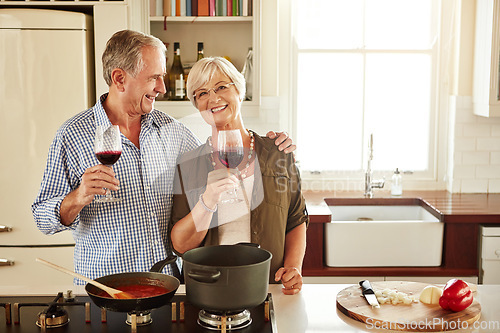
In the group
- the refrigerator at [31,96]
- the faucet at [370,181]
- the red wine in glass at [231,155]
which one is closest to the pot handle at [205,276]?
the red wine in glass at [231,155]

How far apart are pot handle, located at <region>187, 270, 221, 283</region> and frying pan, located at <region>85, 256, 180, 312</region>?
13 centimetres

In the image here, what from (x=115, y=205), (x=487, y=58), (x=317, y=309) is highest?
(x=487, y=58)

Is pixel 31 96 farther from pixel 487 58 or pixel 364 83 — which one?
pixel 487 58

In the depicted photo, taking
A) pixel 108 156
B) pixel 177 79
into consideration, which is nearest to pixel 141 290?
pixel 108 156

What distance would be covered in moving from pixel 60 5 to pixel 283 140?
1827 mm

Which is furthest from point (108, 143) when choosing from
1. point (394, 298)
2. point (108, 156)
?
point (394, 298)

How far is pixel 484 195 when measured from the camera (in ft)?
12.6

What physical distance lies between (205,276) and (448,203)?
2.53m

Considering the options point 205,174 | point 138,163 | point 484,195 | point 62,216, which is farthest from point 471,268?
point 62,216

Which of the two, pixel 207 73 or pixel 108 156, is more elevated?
pixel 207 73

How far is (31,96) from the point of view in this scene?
3197 millimetres

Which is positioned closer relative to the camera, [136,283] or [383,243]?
[136,283]

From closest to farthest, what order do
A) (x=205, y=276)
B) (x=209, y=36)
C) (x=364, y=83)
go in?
1. (x=205, y=276)
2. (x=209, y=36)
3. (x=364, y=83)

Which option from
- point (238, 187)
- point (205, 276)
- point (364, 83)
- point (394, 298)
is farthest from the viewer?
point (364, 83)
